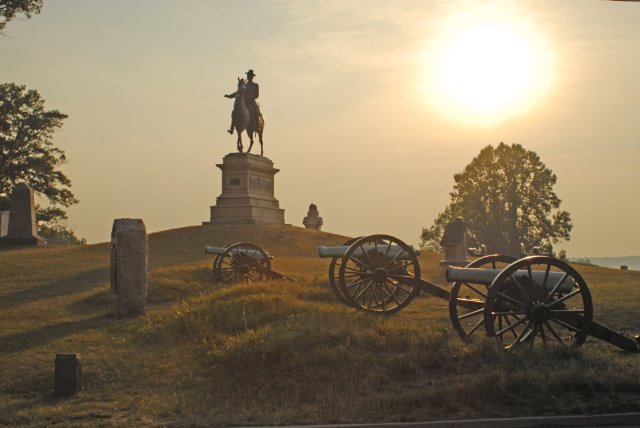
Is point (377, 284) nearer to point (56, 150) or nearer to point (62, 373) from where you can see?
point (62, 373)

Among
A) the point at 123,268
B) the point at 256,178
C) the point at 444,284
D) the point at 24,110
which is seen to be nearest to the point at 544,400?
the point at 123,268

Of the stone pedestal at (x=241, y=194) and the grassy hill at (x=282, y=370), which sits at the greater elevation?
the stone pedestal at (x=241, y=194)

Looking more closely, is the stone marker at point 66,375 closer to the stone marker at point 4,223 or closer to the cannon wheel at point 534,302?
the cannon wheel at point 534,302

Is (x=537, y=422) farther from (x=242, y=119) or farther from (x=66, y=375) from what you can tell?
(x=242, y=119)

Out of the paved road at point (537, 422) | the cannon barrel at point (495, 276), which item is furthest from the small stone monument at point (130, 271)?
the paved road at point (537, 422)

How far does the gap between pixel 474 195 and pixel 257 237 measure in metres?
20.8

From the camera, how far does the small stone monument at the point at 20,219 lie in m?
30.0

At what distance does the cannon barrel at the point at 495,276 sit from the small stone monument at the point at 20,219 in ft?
82.4

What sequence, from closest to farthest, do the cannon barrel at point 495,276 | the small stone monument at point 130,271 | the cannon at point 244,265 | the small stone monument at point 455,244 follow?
the cannon barrel at point 495,276 → the small stone monument at point 130,271 → the cannon at point 244,265 → the small stone monument at point 455,244

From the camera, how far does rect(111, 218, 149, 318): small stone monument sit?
13.8 metres

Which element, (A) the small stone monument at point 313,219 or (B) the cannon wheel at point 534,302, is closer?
(B) the cannon wheel at point 534,302

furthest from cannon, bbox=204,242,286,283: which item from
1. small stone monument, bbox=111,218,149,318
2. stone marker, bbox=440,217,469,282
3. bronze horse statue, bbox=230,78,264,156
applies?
bronze horse statue, bbox=230,78,264,156

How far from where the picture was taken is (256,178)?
34.3 metres

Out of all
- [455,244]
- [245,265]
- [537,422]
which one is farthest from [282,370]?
[455,244]
